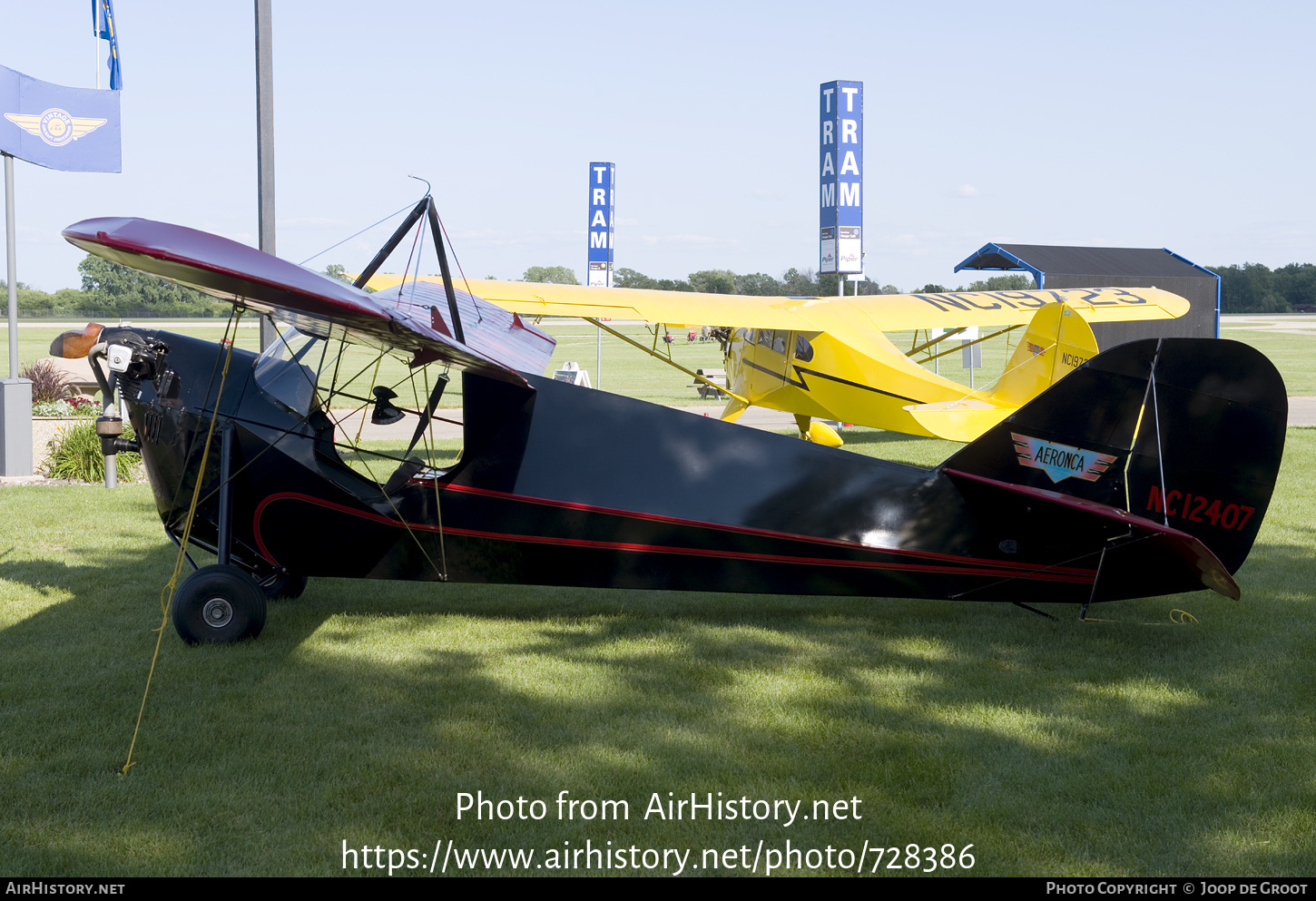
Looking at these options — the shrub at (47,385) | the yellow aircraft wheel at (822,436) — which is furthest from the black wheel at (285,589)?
the shrub at (47,385)

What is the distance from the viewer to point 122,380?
18.2 feet

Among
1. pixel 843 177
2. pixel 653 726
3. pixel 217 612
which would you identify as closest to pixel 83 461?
pixel 217 612

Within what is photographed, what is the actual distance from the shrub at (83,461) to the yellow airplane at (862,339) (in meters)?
3.52

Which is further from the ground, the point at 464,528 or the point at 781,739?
the point at 464,528

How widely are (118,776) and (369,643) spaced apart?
5.97ft

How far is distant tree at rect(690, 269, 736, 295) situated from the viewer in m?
105

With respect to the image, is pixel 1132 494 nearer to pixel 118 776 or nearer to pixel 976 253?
pixel 118 776

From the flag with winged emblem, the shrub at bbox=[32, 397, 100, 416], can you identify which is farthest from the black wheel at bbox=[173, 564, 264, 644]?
the shrub at bbox=[32, 397, 100, 416]

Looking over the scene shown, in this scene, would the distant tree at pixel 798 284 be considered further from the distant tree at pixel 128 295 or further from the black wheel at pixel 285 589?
the black wheel at pixel 285 589

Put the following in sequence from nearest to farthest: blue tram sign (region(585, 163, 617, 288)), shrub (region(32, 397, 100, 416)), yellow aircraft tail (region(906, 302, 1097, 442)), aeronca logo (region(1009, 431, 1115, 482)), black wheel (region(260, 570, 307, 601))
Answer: aeronca logo (region(1009, 431, 1115, 482)) → black wheel (region(260, 570, 307, 601)) → yellow aircraft tail (region(906, 302, 1097, 442)) → shrub (region(32, 397, 100, 416)) → blue tram sign (region(585, 163, 617, 288))

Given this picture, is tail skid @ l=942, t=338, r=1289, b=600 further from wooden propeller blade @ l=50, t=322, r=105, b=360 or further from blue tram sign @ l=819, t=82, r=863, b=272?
blue tram sign @ l=819, t=82, r=863, b=272

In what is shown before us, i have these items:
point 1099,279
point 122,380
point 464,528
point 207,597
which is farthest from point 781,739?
point 1099,279

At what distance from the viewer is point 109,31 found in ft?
50.9

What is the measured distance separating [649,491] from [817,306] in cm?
860
